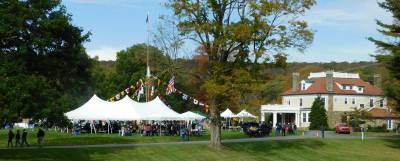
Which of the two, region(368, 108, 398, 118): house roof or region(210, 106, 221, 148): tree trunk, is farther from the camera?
region(368, 108, 398, 118): house roof

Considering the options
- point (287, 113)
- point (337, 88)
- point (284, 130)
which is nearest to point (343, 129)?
point (284, 130)

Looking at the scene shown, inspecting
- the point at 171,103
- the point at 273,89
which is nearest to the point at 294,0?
the point at 171,103

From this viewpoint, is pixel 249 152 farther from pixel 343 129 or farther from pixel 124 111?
pixel 343 129

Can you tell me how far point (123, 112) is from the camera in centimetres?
5062

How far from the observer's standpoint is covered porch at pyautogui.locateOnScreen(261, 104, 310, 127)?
85250 mm

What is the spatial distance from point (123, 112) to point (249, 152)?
12849 millimetres

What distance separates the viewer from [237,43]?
40656 mm

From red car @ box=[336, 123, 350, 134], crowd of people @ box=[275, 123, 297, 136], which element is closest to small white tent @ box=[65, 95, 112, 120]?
crowd of people @ box=[275, 123, 297, 136]

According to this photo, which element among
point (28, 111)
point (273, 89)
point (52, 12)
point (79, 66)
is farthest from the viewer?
point (273, 89)

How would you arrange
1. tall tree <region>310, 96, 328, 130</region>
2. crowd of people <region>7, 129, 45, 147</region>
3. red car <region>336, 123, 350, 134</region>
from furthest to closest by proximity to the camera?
tall tree <region>310, 96, 328, 130</region>
red car <region>336, 123, 350, 134</region>
crowd of people <region>7, 129, 45, 147</region>

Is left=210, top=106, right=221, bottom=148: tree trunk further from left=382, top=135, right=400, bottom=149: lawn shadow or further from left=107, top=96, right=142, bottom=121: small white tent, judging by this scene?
left=382, top=135, right=400, bottom=149: lawn shadow

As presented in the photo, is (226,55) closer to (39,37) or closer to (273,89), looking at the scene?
(39,37)

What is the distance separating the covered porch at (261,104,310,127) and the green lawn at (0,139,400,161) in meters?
31.6

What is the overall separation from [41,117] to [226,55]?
14576 millimetres
